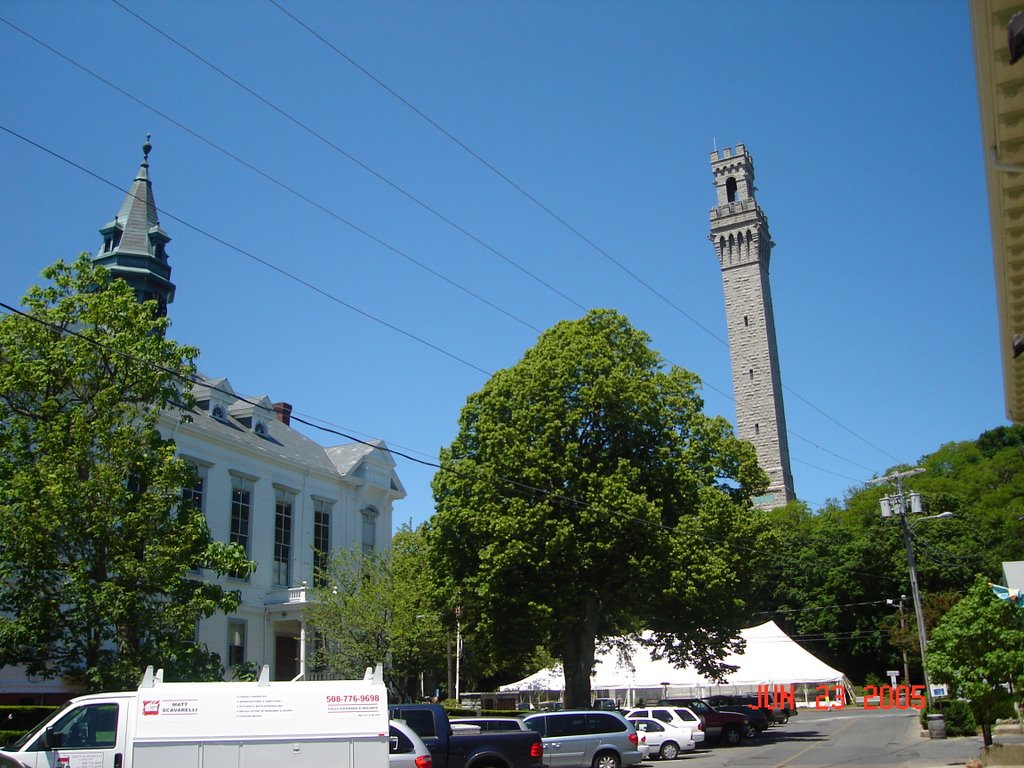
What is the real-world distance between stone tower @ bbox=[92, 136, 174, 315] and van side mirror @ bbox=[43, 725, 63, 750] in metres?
30.1

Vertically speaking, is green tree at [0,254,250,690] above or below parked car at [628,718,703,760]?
above

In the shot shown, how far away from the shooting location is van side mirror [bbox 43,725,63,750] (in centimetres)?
1404

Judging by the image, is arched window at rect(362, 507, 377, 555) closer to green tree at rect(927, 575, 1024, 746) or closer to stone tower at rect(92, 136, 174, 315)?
stone tower at rect(92, 136, 174, 315)

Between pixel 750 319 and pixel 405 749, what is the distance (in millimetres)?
86804

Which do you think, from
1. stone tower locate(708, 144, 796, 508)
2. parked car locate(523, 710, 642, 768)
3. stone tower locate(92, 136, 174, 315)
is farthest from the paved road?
stone tower locate(708, 144, 796, 508)

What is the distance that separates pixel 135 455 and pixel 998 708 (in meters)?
21.6

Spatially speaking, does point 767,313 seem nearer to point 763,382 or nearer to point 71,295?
point 763,382

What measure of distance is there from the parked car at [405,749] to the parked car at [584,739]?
25.0ft

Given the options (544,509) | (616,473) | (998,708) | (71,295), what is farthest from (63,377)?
(998,708)

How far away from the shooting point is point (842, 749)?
2847cm

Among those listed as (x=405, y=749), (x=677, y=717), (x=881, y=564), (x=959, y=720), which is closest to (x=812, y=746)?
(x=677, y=717)

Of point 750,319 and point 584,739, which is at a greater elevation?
point 750,319

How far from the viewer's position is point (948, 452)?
88.7 m

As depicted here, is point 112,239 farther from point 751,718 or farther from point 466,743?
point 751,718
